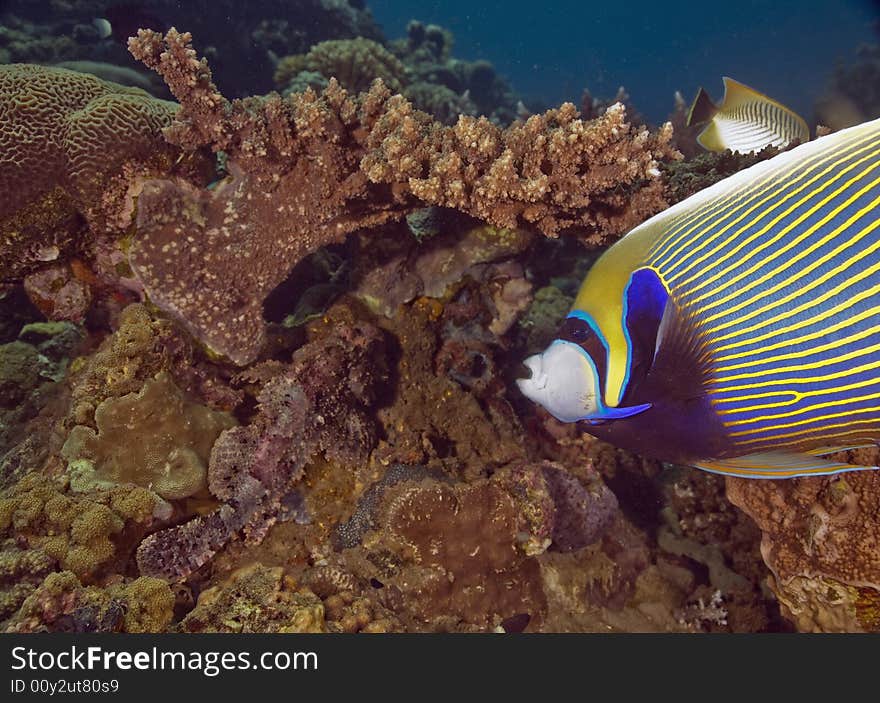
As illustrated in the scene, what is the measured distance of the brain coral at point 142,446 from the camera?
2.43 metres

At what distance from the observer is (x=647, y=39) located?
91.2 m

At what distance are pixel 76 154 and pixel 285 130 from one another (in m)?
1.13

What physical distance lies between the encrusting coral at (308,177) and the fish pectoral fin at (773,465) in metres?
1.40

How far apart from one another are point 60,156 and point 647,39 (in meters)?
110

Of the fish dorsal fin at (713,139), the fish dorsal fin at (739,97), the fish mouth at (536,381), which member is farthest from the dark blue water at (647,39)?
the fish mouth at (536,381)

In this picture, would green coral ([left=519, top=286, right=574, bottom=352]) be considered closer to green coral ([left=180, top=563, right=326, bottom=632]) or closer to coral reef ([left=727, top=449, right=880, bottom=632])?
coral reef ([left=727, top=449, right=880, bottom=632])

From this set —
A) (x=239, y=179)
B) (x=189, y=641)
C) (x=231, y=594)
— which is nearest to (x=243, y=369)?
(x=239, y=179)

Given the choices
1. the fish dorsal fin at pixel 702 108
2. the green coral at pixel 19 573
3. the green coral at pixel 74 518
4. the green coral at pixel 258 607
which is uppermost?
the fish dorsal fin at pixel 702 108

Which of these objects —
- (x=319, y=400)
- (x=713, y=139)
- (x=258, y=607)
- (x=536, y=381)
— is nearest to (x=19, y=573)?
(x=258, y=607)

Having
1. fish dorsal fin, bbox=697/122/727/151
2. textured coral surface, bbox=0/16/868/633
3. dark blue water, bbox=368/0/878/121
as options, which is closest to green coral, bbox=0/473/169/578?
textured coral surface, bbox=0/16/868/633

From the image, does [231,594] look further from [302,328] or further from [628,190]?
[628,190]

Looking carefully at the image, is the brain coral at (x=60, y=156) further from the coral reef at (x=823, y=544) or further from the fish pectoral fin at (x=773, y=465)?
the coral reef at (x=823, y=544)

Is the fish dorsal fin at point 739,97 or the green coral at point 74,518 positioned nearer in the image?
the green coral at point 74,518

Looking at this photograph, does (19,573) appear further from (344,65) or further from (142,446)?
(344,65)
